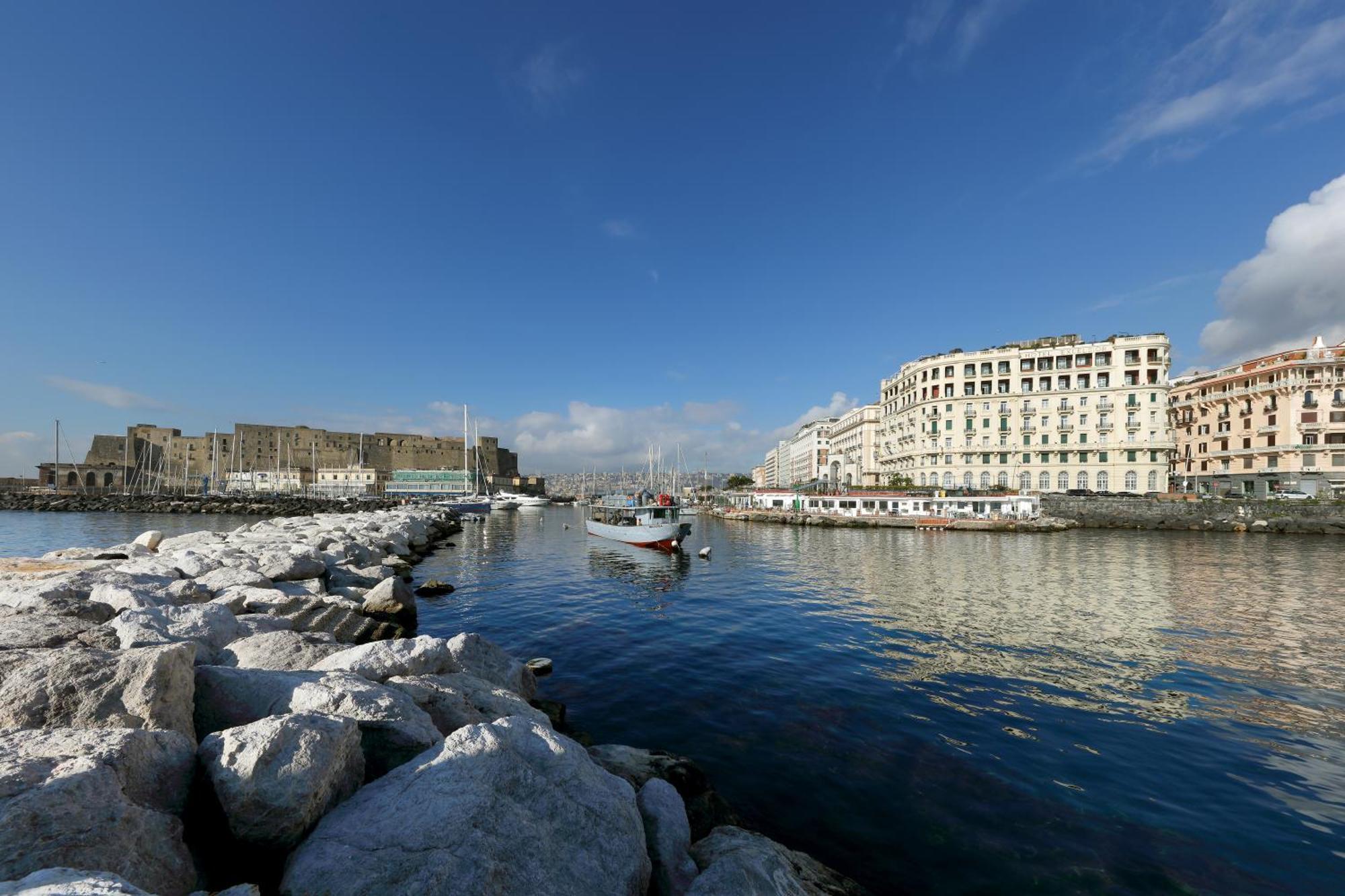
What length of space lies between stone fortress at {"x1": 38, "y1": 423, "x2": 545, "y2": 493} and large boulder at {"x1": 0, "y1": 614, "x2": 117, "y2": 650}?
5418 inches

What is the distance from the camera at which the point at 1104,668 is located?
14.2 m

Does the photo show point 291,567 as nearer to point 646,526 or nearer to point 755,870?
point 755,870

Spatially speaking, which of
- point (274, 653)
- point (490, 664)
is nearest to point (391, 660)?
point (274, 653)

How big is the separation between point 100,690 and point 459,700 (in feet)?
11.0

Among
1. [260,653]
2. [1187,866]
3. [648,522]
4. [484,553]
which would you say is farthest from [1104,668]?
[484,553]

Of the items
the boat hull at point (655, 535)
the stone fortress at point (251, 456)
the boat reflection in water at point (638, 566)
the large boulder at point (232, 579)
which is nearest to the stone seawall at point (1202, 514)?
the boat hull at point (655, 535)

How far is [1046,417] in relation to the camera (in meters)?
86.3

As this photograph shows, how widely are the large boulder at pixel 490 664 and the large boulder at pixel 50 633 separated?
14.3 ft

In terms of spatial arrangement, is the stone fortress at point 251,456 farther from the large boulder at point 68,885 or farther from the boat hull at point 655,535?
the large boulder at point 68,885

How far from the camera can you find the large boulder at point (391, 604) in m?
16.9

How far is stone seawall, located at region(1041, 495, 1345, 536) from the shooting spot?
2266 inches

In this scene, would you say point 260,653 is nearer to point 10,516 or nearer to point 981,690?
point 981,690

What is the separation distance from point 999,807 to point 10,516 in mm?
118642

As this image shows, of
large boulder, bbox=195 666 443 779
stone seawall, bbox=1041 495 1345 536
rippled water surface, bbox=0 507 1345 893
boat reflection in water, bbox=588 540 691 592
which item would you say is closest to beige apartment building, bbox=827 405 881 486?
stone seawall, bbox=1041 495 1345 536
